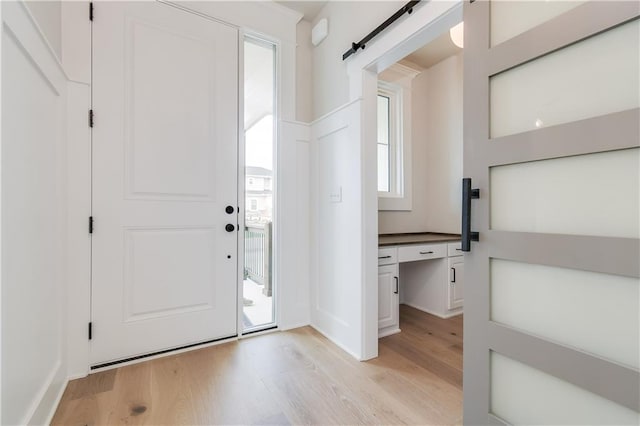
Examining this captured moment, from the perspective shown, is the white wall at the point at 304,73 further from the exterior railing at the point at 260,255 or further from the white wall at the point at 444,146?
the white wall at the point at 444,146

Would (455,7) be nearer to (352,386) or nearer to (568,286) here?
(568,286)

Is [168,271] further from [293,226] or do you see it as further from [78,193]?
[293,226]

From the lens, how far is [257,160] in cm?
254

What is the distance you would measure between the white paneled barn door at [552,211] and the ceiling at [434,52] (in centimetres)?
208

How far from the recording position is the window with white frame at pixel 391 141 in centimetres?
343

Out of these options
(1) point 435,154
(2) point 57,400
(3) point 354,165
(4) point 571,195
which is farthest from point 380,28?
(2) point 57,400

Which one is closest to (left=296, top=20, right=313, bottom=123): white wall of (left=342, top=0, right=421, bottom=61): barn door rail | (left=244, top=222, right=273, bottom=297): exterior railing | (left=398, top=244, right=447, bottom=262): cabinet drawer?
(left=342, top=0, right=421, bottom=61): barn door rail

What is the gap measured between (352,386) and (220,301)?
116cm

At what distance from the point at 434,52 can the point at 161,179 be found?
3100mm

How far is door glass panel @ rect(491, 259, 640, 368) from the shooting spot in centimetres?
89

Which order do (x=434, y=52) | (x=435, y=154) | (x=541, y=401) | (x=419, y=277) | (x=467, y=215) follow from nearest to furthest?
(x=541, y=401) < (x=467, y=215) < (x=419, y=277) < (x=434, y=52) < (x=435, y=154)

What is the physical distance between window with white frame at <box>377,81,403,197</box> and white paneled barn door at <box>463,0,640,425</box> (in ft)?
6.90

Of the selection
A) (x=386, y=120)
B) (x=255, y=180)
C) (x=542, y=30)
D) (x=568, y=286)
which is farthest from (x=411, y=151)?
(x=568, y=286)

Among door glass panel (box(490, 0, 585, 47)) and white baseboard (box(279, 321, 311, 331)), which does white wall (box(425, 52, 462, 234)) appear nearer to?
white baseboard (box(279, 321, 311, 331))
